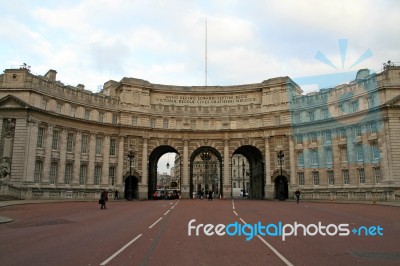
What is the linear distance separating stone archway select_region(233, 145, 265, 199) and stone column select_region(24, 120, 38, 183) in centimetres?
3109

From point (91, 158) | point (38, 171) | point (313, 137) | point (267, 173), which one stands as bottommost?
point (38, 171)

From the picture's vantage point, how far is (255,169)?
64.6 meters

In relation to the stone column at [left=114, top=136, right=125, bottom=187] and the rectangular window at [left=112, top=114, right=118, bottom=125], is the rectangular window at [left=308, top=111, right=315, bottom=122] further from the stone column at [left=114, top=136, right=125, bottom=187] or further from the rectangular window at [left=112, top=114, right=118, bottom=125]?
the rectangular window at [left=112, top=114, right=118, bottom=125]

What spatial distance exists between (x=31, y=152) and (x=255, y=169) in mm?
37068

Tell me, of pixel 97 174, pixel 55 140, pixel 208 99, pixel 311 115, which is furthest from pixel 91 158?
pixel 311 115

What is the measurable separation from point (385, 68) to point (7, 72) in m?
47.2

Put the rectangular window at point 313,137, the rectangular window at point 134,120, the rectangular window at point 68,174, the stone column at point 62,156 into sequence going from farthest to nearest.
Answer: the rectangular window at point 134,120, the rectangular window at point 313,137, the rectangular window at point 68,174, the stone column at point 62,156

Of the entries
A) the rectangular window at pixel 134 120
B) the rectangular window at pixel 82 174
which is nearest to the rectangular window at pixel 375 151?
the rectangular window at pixel 134 120

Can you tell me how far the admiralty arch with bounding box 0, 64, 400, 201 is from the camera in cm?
4359

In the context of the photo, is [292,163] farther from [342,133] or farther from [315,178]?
[342,133]

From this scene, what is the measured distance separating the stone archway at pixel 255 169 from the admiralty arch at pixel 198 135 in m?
0.20

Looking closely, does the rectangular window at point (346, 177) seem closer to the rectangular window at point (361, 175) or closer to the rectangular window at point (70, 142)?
the rectangular window at point (361, 175)

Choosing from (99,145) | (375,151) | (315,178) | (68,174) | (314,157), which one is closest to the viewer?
(375,151)

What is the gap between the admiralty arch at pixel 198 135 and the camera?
43.6m
